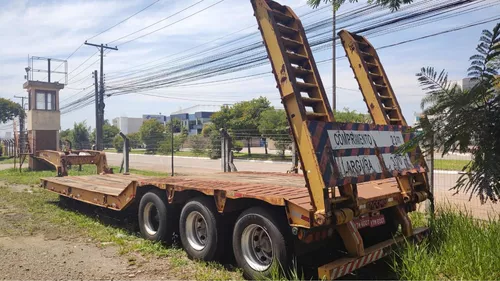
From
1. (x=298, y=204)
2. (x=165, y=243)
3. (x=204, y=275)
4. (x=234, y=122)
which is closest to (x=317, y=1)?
(x=298, y=204)

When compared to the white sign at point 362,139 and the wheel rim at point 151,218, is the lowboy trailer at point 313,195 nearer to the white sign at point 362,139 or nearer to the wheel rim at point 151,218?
the white sign at point 362,139

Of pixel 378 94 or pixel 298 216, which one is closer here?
pixel 298 216

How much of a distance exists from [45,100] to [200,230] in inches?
721

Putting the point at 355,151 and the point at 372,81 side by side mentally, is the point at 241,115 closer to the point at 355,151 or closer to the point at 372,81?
the point at 372,81

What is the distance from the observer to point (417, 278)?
3.99 m

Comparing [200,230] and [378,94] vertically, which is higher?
[378,94]

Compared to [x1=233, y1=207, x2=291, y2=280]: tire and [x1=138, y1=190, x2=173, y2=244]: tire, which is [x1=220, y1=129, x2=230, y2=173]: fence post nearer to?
[x1=138, y1=190, x2=173, y2=244]: tire

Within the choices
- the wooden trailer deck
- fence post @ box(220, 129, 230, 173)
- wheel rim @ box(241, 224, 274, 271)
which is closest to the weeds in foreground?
wheel rim @ box(241, 224, 274, 271)

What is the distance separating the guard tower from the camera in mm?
19609

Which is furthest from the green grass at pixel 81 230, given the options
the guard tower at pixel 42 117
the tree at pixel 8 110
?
the tree at pixel 8 110

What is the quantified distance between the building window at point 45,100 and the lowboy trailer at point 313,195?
56.0ft

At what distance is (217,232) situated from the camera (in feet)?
16.7

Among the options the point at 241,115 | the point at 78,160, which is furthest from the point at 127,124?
the point at 78,160

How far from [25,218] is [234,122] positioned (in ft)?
97.7
